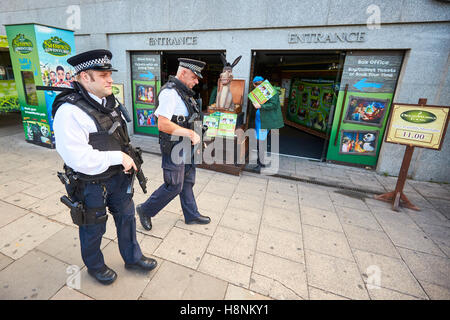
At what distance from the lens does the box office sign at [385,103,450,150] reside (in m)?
3.54

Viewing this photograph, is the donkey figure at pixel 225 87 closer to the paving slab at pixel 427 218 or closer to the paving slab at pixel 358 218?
the paving slab at pixel 358 218

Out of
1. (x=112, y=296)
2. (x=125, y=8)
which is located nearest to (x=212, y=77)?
(x=125, y=8)

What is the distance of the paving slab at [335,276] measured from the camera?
2.14 m

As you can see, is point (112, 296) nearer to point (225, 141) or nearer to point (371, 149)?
point (225, 141)

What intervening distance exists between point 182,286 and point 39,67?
20.2ft

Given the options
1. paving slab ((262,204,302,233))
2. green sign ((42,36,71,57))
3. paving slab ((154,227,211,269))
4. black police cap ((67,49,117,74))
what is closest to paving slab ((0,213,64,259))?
paving slab ((154,227,211,269))

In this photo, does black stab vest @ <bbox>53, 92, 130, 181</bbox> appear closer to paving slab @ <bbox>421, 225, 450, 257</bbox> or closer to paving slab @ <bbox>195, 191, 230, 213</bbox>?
paving slab @ <bbox>195, 191, 230, 213</bbox>

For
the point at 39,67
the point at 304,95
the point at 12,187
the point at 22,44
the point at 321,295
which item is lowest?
the point at 321,295

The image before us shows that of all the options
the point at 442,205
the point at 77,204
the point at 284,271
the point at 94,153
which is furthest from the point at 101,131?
the point at 442,205

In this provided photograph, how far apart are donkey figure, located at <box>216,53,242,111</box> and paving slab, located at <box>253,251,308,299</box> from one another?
3.20m

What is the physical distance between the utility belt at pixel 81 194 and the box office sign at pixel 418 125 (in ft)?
14.5

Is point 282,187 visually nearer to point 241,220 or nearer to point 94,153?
point 241,220

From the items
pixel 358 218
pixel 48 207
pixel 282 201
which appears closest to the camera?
pixel 48 207

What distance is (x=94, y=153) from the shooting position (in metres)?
1.55
